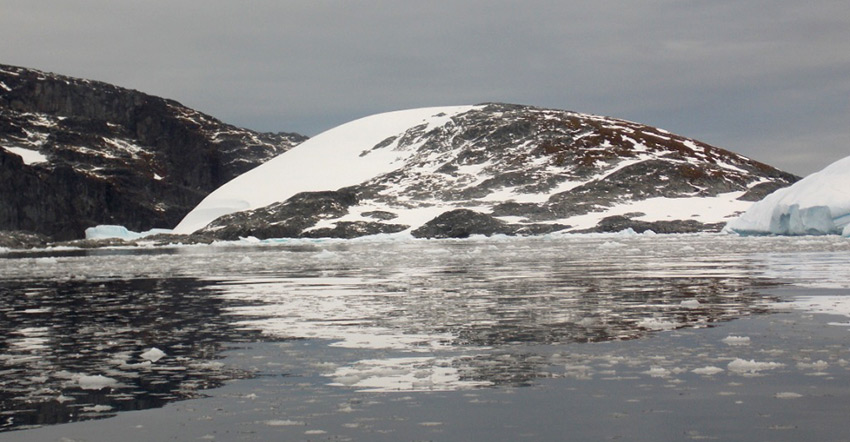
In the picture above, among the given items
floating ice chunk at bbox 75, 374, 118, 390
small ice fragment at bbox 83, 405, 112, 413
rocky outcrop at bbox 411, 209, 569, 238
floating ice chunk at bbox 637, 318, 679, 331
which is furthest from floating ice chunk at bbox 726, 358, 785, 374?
rocky outcrop at bbox 411, 209, 569, 238

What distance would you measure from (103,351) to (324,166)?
516ft

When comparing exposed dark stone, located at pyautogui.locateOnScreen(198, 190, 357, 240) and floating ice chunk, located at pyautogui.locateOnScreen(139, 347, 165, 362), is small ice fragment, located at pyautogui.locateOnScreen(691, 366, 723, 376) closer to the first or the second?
floating ice chunk, located at pyautogui.locateOnScreen(139, 347, 165, 362)

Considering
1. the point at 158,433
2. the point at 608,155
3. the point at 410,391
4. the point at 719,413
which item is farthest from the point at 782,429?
the point at 608,155

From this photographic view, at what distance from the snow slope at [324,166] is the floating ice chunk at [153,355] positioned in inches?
5387

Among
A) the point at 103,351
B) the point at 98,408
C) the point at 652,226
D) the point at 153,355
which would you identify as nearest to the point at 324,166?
the point at 652,226

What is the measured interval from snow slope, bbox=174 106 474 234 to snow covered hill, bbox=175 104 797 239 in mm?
352

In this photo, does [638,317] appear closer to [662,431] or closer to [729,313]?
[729,313]

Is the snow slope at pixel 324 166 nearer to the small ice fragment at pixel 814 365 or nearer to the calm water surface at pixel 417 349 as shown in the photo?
the calm water surface at pixel 417 349

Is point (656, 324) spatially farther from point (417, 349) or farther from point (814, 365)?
point (417, 349)

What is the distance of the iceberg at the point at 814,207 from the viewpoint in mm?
72500

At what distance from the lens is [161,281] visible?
3384cm

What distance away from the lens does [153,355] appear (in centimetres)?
1438

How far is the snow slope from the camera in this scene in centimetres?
15575

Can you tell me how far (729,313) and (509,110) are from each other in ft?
561
